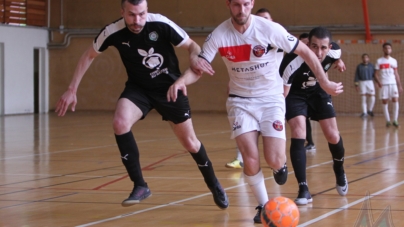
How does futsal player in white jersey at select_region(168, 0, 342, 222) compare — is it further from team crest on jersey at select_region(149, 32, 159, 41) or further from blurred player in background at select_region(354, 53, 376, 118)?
blurred player in background at select_region(354, 53, 376, 118)

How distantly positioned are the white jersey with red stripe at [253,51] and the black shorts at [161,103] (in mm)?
671

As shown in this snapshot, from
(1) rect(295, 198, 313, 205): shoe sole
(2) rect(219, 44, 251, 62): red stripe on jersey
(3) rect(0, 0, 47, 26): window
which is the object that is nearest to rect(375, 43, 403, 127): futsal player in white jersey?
(1) rect(295, 198, 313, 205): shoe sole

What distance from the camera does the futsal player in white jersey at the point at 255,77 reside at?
4.97m

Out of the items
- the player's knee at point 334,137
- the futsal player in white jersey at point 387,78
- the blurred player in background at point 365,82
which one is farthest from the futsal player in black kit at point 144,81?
the blurred player in background at point 365,82

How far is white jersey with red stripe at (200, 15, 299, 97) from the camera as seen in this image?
16.3 feet

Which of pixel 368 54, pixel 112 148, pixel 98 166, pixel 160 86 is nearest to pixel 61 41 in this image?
pixel 368 54

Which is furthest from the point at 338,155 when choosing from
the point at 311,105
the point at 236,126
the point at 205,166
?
the point at 236,126

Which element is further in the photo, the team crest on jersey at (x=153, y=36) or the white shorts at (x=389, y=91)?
the white shorts at (x=389, y=91)

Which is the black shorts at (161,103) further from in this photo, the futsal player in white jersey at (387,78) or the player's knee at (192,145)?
the futsal player in white jersey at (387,78)

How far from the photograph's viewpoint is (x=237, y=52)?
4992 millimetres

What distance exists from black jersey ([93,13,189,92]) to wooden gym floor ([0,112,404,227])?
113 cm

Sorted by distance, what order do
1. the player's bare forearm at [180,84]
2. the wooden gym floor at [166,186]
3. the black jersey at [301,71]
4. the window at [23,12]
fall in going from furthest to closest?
the window at [23,12] → the black jersey at [301,71] → the wooden gym floor at [166,186] → the player's bare forearm at [180,84]

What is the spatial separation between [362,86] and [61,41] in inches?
448

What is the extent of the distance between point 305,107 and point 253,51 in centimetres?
141
